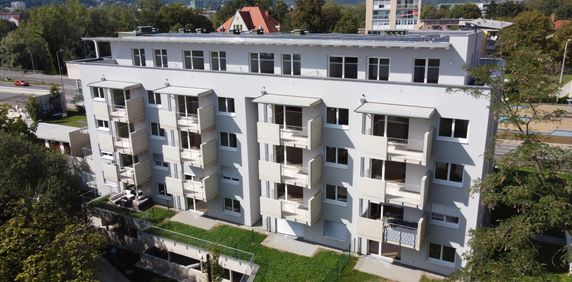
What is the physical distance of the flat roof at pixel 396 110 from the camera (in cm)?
2222

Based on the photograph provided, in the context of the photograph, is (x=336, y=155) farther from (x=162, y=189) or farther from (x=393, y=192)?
(x=162, y=189)

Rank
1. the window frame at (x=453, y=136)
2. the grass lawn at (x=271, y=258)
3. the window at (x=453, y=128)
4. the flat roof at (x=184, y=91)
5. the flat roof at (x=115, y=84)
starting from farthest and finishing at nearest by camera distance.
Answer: the flat roof at (x=115, y=84) → the flat roof at (x=184, y=91) → the grass lawn at (x=271, y=258) → the window at (x=453, y=128) → the window frame at (x=453, y=136)

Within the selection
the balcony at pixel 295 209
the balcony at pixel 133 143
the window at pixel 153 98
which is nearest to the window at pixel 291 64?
the balcony at pixel 295 209

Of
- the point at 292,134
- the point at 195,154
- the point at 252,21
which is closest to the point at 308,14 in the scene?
the point at 252,21

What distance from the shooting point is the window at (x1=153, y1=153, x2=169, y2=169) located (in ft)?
113

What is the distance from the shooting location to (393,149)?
23.4 m

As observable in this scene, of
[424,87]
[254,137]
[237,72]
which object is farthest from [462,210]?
[237,72]

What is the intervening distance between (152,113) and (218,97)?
677 cm

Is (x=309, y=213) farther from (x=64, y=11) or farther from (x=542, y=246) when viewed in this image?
(x=64, y=11)

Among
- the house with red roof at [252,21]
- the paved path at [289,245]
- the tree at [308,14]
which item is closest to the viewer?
the paved path at [289,245]

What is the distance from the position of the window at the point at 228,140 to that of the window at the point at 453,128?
46.2 ft

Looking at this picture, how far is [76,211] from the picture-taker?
3297 centimetres

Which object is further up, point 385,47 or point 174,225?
point 385,47

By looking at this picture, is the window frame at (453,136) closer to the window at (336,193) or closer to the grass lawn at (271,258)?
the window at (336,193)
